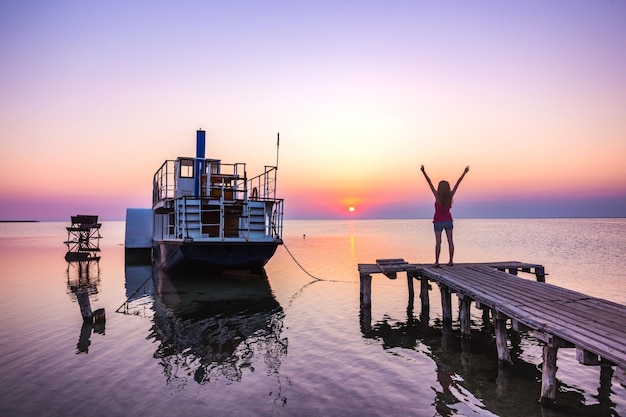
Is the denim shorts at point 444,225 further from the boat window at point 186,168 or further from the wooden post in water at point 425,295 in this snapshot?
the boat window at point 186,168

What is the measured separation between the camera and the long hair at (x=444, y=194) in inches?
533

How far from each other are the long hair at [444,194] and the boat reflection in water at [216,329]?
22.0 feet

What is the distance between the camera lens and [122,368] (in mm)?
9406

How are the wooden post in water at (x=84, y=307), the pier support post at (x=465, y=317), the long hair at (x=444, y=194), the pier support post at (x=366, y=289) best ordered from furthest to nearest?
1. the pier support post at (x=366, y=289)
2. the long hair at (x=444, y=194)
3. the wooden post in water at (x=84, y=307)
4. the pier support post at (x=465, y=317)

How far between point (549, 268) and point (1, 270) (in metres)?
39.3

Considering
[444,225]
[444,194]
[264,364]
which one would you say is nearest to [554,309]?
[444,225]

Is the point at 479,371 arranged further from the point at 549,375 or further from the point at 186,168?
the point at 186,168

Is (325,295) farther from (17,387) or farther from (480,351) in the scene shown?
(17,387)

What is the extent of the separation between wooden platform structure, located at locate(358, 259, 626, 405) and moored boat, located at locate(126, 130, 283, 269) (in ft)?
28.7

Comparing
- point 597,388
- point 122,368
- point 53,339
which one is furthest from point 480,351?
point 53,339

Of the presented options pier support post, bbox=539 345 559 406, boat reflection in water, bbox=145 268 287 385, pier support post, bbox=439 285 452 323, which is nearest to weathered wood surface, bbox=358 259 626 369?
pier support post, bbox=539 345 559 406

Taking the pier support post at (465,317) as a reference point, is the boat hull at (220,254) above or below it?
above

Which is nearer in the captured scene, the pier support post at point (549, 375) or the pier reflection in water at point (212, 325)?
the pier support post at point (549, 375)

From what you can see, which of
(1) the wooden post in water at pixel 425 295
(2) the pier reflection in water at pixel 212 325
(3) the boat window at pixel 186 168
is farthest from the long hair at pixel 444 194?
(3) the boat window at pixel 186 168
